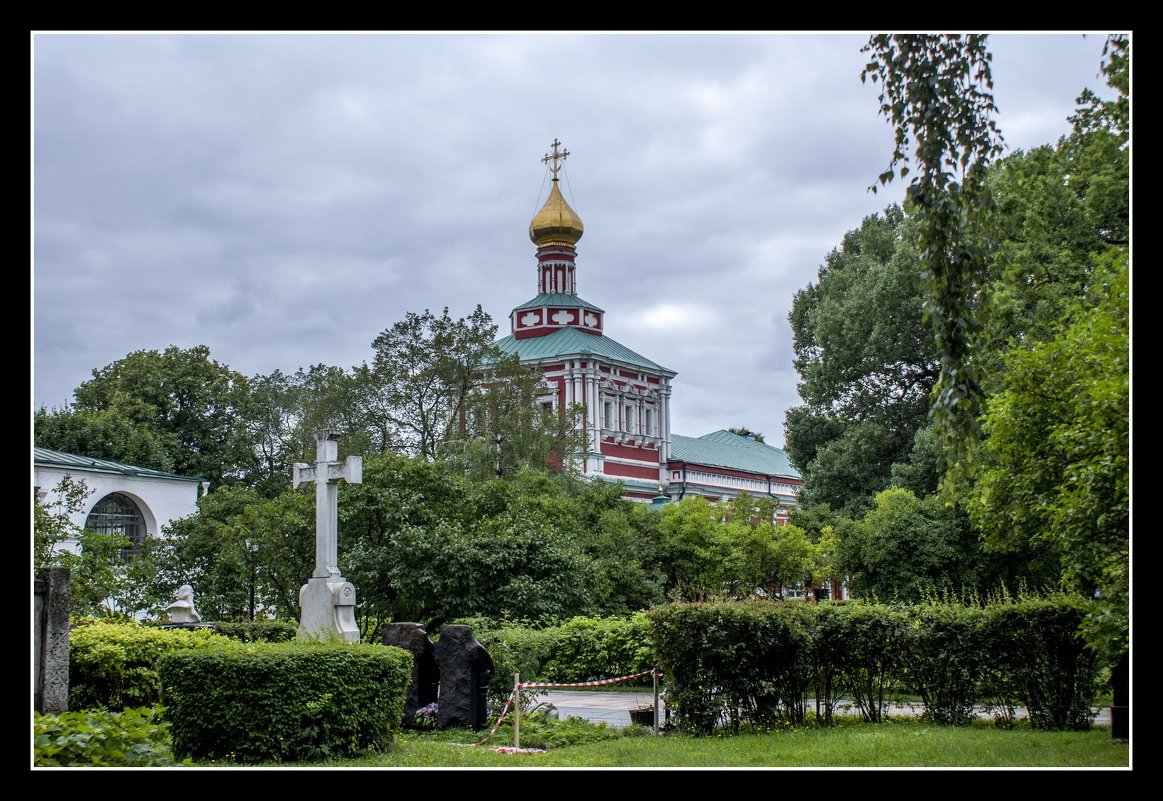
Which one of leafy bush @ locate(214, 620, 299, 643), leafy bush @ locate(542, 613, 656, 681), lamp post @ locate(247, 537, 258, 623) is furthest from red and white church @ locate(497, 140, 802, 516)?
leafy bush @ locate(214, 620, 299, 643)

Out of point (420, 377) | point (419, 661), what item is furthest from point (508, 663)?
point (420, 377)

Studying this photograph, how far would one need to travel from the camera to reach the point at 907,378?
→ 3912 cm

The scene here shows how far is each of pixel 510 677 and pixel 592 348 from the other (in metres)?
44.5

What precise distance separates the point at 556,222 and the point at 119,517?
2775 cm

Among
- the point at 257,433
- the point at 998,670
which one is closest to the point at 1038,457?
the point at 998,670

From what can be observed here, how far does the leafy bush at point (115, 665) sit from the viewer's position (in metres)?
11.5

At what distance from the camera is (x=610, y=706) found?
56.4 ft

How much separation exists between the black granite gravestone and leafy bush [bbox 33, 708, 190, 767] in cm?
395

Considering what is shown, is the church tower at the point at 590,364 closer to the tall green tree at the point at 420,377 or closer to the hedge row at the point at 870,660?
the tall green tree at the point at 420,377

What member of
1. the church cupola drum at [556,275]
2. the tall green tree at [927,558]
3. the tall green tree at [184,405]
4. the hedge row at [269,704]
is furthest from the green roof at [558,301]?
the hedge row at [269,704]

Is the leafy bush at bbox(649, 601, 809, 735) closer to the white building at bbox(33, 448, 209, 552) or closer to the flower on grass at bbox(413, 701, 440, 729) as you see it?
the flower on grass at bbox(413, 701, 440, 729)

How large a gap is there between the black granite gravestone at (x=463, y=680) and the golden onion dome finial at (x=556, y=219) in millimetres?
47559

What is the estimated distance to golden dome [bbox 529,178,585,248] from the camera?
59.2 meters
